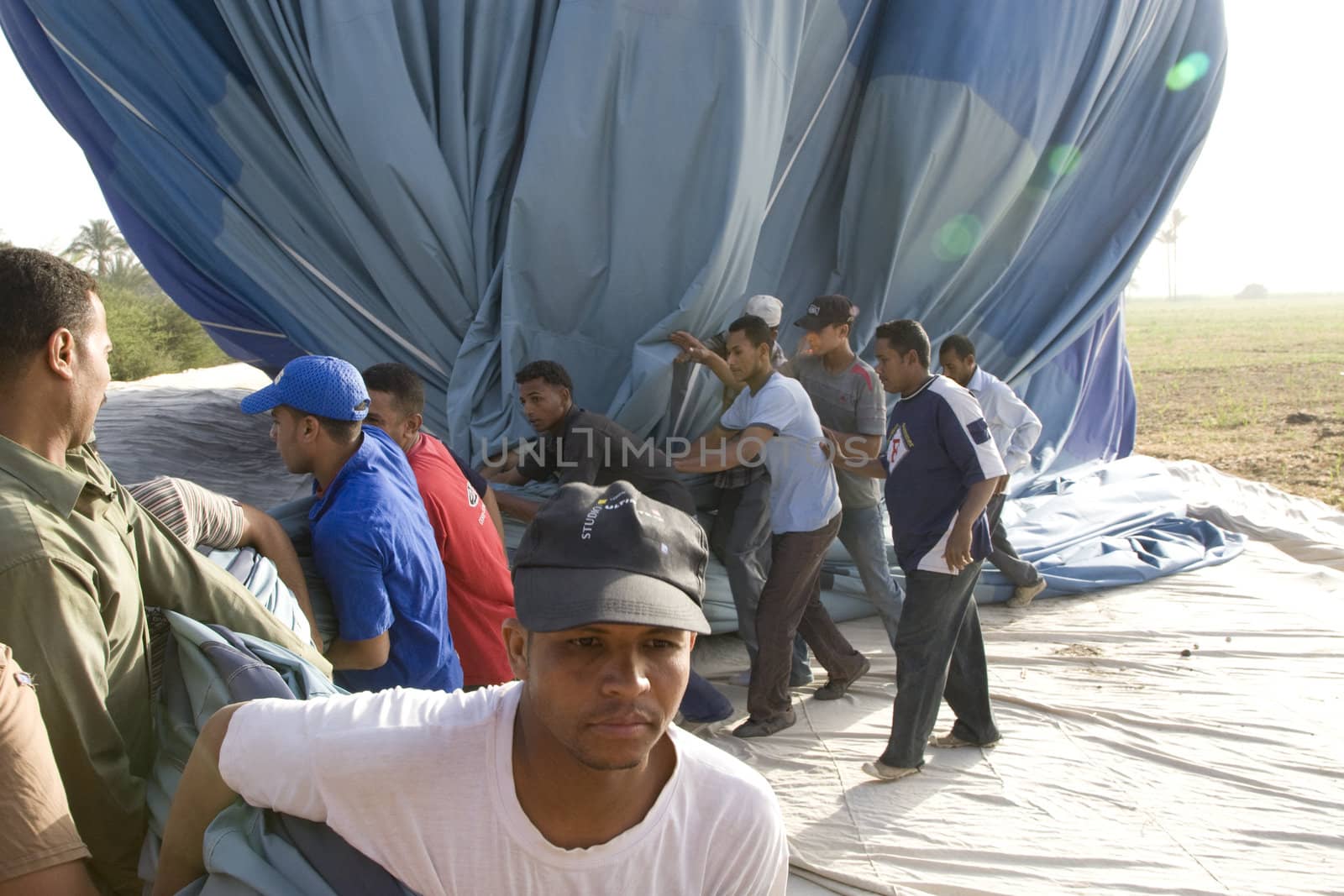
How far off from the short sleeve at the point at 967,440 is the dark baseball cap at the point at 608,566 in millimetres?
2432

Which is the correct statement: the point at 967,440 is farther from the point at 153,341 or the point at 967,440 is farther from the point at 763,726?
the point at 153,341

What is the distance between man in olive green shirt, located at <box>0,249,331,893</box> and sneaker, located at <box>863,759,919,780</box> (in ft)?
8.74

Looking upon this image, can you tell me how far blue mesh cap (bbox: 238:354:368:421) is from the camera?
2594 millimetres

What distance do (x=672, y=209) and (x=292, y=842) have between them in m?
4.00

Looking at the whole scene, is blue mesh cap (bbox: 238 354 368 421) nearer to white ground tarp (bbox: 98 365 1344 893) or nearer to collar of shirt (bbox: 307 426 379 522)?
collar of shirt (bbox: 307 426 379 522)

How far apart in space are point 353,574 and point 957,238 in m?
4.75

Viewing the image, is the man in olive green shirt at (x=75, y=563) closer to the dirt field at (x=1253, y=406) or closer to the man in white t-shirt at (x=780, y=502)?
the man in white t-shirt at (x=780, y=502)

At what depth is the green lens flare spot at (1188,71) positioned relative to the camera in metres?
7.19

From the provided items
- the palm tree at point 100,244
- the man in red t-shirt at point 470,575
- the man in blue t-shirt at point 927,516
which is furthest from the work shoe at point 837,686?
the palm tree at point 100,244

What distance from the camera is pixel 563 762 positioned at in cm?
133

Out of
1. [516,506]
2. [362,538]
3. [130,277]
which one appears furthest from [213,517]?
[130,277]

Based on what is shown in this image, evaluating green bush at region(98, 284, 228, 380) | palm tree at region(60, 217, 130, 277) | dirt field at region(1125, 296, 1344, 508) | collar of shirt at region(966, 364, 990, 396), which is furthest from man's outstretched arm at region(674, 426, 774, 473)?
palm tree at region(60, 217, 130, 277)

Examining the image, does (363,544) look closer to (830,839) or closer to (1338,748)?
(830,839)

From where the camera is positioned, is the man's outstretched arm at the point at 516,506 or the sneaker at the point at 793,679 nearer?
the man's outstretched arm at the point at 516,506
